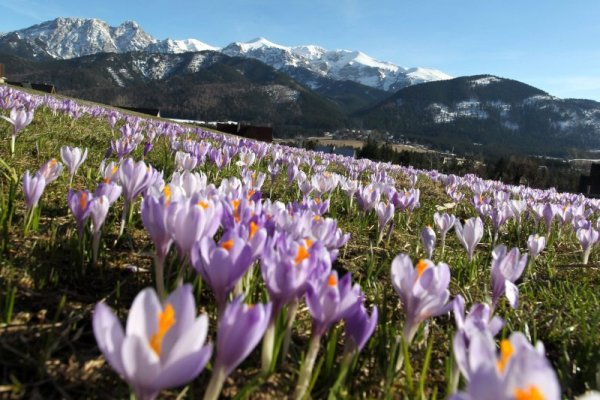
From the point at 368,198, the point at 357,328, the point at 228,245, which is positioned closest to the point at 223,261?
the point at 228,245

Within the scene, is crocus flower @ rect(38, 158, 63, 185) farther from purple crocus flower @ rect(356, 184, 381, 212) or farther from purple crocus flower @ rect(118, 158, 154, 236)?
purple crocus flower @ rect(356, 184, 381, 212)

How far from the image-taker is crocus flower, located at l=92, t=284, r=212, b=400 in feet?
2.81

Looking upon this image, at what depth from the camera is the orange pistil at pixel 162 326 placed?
3.07ft

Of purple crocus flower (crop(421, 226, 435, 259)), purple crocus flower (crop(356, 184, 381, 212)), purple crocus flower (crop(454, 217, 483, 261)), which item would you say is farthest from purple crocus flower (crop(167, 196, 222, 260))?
purple crocus flower (crop(356, 184, 381, 212))

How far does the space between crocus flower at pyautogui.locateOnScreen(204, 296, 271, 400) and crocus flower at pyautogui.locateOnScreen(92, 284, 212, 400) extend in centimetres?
13

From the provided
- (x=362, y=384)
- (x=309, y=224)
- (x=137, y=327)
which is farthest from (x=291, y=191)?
(x=137, y=327)

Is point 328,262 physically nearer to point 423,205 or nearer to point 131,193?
point 131,193

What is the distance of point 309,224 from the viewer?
1.95 meters

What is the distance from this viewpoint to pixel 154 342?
3.09ft

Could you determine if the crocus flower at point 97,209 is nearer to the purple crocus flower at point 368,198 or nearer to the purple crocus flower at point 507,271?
the purple crocus flower at point 507,271

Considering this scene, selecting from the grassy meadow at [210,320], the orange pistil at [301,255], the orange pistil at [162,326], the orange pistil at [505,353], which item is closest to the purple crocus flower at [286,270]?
the orange pistil at [301,255]

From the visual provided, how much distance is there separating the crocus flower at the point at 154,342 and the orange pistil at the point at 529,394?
1.80 ft

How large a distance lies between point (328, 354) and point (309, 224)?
65cm

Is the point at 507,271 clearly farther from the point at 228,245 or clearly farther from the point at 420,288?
the point at 228,245
